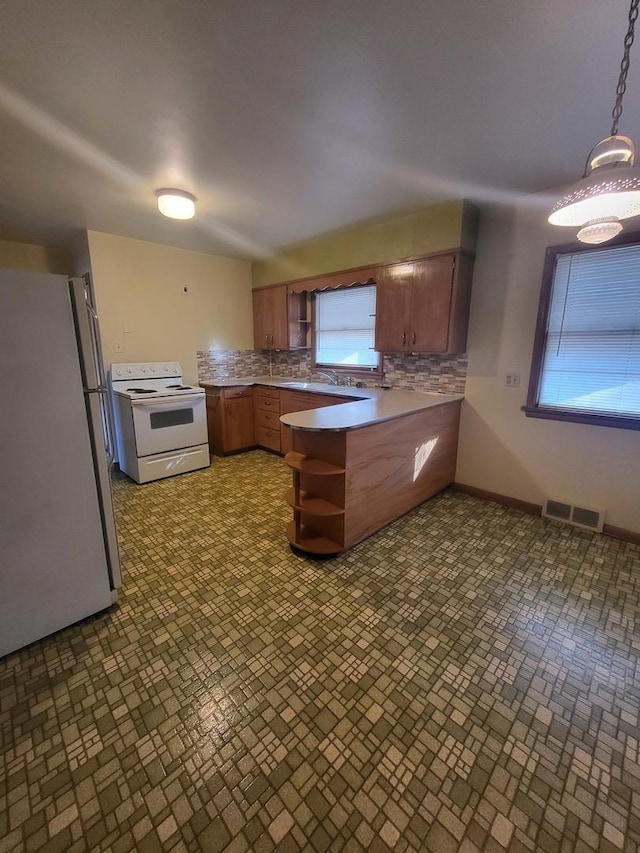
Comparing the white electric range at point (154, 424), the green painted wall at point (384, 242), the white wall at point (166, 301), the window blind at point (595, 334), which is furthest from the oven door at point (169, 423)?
the window blind at point (595, 334)

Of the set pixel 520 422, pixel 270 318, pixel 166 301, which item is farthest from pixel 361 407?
pixel 166 301

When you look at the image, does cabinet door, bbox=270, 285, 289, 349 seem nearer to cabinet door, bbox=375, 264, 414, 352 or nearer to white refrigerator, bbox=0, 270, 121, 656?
cabinet door, bbox=375, 264, 414, 352

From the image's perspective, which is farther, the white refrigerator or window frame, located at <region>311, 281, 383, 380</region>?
window frame, located at <region>311, 281, 383, 380</region>

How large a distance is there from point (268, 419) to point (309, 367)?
0.91m

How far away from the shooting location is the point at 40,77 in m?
1.52

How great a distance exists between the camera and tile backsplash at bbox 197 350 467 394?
131 inches

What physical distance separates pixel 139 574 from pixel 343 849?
1.71m

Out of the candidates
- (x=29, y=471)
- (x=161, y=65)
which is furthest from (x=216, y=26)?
(x=29, y=471)

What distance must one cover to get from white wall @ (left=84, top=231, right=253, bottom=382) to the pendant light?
4060 millimetres

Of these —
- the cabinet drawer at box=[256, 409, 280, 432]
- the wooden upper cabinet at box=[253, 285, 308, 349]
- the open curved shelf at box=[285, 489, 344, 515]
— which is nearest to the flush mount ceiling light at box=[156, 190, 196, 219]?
the wooden upper cabinet at box=[253, 285, 308, 349]

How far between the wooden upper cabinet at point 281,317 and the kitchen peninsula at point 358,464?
74.7 inches

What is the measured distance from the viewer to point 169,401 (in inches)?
142

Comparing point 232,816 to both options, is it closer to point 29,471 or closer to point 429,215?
point 29,471

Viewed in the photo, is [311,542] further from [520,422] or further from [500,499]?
[520,422]
